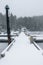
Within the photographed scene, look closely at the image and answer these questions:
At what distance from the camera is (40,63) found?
6500 mm

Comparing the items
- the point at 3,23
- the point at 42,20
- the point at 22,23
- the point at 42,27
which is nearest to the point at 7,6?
the point at 3,23

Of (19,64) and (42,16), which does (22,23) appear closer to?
(42,16)

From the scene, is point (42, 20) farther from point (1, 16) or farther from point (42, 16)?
point (1, 16)

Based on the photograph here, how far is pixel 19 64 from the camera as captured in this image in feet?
21.0

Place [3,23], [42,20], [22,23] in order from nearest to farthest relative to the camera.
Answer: [3,23] < [22,23] < [42,20]

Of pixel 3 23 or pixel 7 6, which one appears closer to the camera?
pixel 7 6

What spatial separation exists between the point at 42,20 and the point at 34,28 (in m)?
16.4

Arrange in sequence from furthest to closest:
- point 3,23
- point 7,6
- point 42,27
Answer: point 42,27 → point 3,23 → point 7,6

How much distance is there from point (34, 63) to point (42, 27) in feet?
225

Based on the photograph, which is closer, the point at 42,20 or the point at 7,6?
the point at 7,6

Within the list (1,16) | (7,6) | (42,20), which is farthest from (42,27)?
(7,6)

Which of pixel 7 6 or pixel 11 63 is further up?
pixel 7 6

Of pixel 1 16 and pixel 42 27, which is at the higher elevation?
pixel 1 16

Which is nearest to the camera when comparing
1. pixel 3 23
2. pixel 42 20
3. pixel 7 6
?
pixel 7 6
